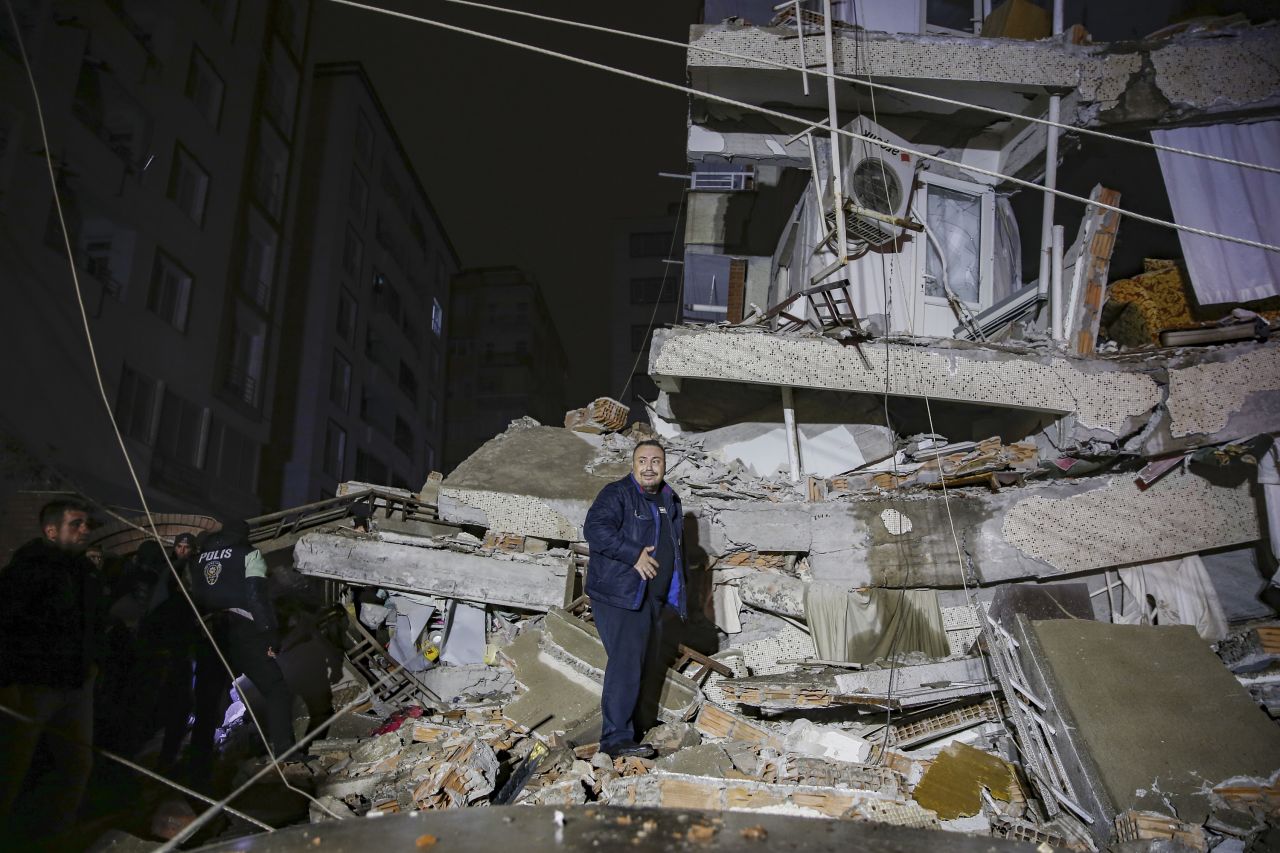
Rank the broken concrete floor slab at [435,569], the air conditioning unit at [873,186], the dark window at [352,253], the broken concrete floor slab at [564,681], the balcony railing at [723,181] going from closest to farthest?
the broken concrete floor slab at [564,681], the broken concrete floor slab at [435,569], the air conditioning unit at [873,186], the balcony railing at [723,181], the dark window at [352,253]

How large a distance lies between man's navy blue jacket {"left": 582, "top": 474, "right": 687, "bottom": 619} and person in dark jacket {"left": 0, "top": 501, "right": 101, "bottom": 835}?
2664 mm

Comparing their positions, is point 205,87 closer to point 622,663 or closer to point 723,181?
point 723,181

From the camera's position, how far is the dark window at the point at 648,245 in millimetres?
34719

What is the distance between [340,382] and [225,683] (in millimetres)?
19785

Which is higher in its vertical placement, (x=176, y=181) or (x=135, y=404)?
(x=176, y=181)

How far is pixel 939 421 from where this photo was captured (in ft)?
28.8

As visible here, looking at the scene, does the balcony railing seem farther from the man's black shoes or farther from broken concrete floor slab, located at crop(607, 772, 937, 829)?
broken concrete floor slab, located at crop(607, 772, 937, 829)

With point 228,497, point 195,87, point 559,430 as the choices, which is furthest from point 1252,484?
point 195,87

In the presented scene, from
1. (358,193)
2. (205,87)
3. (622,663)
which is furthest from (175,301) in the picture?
(622,663)

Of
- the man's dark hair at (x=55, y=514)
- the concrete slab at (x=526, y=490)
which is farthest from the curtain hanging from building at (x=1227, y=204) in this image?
the man's dark hair at (x=55, y=514)

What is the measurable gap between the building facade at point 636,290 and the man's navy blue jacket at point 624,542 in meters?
28.4

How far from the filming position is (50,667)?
11.5 ft

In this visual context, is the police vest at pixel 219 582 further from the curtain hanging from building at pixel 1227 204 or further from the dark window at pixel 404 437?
the dark window at pixel 404 437

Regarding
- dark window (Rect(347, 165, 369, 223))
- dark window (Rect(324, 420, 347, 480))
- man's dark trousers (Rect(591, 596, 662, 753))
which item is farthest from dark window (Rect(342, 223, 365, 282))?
Answer: man's dark trousers (Rect(591, 596, 662, 753))
